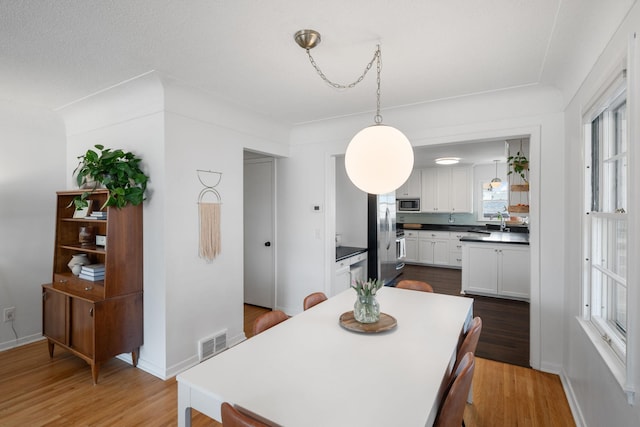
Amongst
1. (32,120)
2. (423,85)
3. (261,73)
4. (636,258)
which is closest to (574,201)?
(636,258)

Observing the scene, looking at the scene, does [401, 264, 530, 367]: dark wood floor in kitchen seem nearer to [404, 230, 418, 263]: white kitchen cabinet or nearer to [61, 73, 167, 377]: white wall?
[404, 230, 418, 263]: white kitchen cabinet

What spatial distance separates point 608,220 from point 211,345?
3.23 meters

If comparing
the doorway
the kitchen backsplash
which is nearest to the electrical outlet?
the doorway

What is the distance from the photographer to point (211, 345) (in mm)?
2961

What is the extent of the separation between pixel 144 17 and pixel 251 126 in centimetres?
174

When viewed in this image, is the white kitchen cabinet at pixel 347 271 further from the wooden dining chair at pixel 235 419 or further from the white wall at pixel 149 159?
the wooden dining chair at pixel 235 419

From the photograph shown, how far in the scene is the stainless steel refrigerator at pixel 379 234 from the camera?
4543 millimetres

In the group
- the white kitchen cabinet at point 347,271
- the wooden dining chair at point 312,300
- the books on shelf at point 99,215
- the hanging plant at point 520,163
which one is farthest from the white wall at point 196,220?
the hanging plant at point 520,163

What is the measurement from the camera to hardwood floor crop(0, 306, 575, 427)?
207cm

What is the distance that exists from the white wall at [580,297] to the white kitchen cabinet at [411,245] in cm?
490

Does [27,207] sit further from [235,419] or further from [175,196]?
[235,419]

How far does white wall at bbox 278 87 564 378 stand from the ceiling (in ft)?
0.77

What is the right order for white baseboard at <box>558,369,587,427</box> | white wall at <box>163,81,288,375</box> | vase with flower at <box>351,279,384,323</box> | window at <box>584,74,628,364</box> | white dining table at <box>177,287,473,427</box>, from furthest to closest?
white wall at <box>163,81,288,375</box>
white baseboard at <box>558,369,587,427</box>
vase with flower at <box>351,279,384,323</box>
window at <box>584,74,628,364</box>
white dining table at <box>177,287,473,427</box>

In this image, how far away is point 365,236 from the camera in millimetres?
4645
